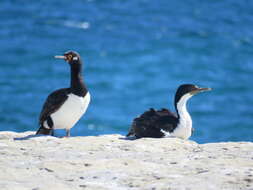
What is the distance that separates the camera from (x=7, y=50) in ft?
113

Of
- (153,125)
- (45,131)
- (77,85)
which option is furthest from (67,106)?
(153,125)

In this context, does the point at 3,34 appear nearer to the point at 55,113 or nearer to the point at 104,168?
the point at 55,113

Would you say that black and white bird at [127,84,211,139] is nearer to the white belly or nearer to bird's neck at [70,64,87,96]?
the white belly

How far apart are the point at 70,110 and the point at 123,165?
11.3 ft

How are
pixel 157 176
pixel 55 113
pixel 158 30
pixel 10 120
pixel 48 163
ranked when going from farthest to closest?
pixel 158 30 < pixel 10 120 < pixel 55 113 < pixel 48 163 < pixel 157 176

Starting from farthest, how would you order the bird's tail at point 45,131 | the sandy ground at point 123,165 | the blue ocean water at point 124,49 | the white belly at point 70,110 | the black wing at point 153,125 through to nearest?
1. the blue ocean water at point 124,49
2. the bird's tail at point 45,131
3. the white belly at point 70,110
4. the black wing at point 153,125
5. the sandy ground at point 123,165

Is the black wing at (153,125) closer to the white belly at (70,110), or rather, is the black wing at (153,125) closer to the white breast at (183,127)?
the white breast at (183,127)

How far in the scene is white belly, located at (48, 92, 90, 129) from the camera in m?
12.1

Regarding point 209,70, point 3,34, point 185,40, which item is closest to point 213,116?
point 209,70

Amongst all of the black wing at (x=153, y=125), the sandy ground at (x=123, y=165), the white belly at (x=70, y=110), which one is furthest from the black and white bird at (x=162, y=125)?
the white belly at (x=70, y=110)

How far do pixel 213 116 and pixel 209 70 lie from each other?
499cm

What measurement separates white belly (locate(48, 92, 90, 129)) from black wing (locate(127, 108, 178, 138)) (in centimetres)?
101

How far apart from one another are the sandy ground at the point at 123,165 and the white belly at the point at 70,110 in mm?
1269

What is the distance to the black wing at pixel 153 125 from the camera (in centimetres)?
1158
